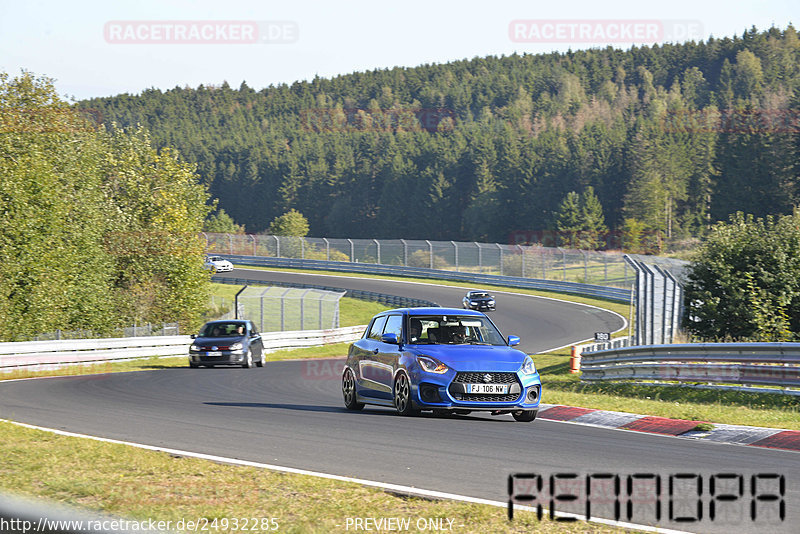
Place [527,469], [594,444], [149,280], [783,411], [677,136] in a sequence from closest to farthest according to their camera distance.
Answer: [527,469] → [594,444] → [783,411] → [149,280] → [677,136]

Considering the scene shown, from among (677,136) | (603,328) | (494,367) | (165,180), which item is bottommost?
(603,328)

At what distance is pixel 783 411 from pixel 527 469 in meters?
7.84

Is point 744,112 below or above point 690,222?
above

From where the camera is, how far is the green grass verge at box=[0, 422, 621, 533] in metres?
6.17

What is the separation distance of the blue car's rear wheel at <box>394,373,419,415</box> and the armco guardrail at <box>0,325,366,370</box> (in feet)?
52.3

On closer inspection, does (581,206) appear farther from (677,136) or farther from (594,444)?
(594,444)

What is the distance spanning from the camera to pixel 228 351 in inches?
1089

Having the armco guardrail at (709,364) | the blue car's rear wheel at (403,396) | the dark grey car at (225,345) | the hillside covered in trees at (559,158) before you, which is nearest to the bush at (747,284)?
the armco guardrail at (709,364)

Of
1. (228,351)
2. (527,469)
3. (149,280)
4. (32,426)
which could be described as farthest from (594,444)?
(149,280)

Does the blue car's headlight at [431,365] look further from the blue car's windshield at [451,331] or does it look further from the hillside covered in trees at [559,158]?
the hillside covered in trees at [559,158]

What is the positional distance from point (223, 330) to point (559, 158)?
361 ft

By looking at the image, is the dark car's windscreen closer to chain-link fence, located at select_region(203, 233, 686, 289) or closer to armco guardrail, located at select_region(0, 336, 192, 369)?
armco guardrail, located at select_region(0, 336, 192, 369)

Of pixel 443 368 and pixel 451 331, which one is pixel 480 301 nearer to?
pixel 451 331

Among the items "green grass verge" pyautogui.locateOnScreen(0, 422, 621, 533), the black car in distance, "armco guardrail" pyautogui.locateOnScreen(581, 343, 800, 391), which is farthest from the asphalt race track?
the black car in distance
